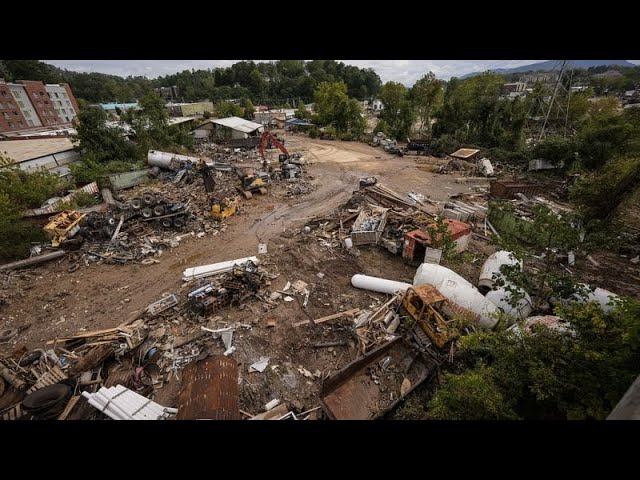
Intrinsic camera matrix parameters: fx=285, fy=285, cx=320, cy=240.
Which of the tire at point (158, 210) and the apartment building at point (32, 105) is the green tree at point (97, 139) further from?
the apartment building at point (32, 105)

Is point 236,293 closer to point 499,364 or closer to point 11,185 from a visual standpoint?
point 499,364

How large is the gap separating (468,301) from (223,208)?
42.2 ft

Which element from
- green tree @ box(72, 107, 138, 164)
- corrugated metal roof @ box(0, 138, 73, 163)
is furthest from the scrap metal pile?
corrugated metal roof @ box(0, 138, 73, 163)

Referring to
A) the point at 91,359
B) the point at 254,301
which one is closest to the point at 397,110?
the point at 254,301

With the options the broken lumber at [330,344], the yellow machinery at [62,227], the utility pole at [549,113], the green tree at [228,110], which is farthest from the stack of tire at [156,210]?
the green tree at [228,110]

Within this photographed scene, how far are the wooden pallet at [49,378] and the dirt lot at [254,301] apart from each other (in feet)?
5.89

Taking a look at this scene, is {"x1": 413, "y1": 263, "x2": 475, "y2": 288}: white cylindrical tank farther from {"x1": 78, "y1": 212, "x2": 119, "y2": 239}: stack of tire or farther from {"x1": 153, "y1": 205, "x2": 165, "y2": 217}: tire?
{"x1": 78, "y1": 212, "x2": 119, "y2": 239}: stack of tire

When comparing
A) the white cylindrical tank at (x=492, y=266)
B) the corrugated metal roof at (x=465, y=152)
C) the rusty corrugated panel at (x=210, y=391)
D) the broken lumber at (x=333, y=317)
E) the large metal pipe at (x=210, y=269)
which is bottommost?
the corrugated metal roof at (x=465, y=152)

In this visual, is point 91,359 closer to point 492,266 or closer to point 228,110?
point 492,266

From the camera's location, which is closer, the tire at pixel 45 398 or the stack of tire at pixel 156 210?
the tire at pixel 45 398

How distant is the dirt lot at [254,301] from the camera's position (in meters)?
7.78

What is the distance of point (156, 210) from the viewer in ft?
48.2
